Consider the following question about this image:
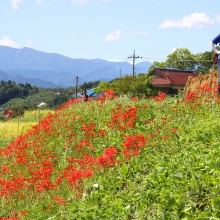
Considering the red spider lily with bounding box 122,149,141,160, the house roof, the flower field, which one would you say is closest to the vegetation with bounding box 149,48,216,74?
the house roof

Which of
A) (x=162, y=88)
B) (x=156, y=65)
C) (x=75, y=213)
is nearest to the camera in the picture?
(x=75, y=213)

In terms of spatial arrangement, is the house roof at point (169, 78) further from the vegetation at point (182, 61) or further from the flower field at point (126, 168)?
the flower field at point (126, 168)

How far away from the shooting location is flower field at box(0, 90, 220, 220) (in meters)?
4.50

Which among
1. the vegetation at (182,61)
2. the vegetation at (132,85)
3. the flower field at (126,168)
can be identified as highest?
the vegetation at (182,61)

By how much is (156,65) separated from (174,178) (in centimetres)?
5603

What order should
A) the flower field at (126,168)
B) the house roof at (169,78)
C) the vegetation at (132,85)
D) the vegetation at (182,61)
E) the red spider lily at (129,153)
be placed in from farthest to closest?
the vegetation at (182,61) → the house roof at (169,78) → the vegetation at (132,85) → the red spider lily at (129,153) → the flower field at (126,168)

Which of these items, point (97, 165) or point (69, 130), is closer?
point (97, 165)

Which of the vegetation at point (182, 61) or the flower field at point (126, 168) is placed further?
the vegetation at point (182, 61)

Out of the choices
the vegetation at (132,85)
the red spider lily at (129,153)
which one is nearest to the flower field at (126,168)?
the red spider lily at (129,153)

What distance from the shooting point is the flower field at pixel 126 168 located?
4496mm

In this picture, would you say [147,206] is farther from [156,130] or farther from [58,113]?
[58,113]

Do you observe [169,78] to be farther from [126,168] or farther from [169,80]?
[126,168]

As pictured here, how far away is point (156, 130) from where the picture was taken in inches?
325

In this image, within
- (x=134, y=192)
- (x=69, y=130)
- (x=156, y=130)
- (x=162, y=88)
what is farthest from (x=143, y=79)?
(x=134, y=192)
